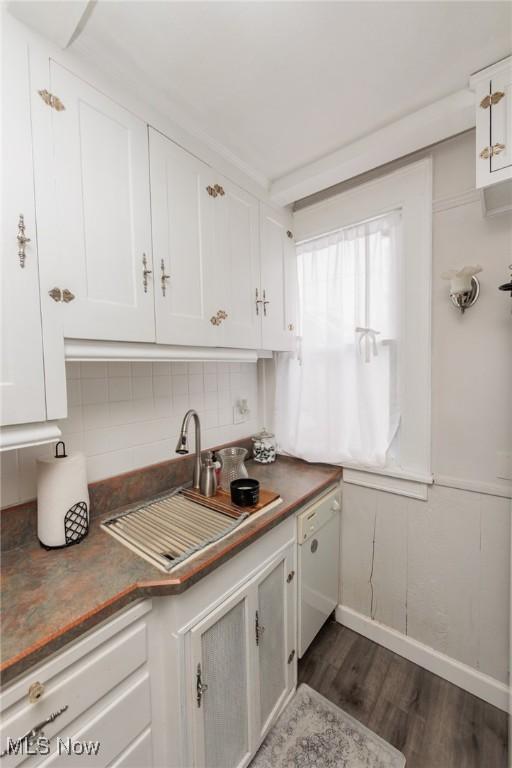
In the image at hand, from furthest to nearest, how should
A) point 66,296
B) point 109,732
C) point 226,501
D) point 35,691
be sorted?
point 226,501 → point 66,296 → point 109,732 → point 35,691

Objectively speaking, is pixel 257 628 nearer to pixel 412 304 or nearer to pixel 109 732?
pixel 109 732

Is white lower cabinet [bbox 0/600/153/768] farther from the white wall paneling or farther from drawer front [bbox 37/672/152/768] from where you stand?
the white wall paneling

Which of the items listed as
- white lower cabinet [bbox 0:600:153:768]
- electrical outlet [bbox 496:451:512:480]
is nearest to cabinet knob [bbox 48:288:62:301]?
white lower cabinet [bbox 0:600:153:768]

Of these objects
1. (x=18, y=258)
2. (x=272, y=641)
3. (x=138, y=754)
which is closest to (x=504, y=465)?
(x=272, y=641)

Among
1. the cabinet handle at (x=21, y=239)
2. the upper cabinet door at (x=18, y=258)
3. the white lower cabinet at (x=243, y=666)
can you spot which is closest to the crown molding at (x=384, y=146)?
the upper cabinet door at (x=18, y=258)

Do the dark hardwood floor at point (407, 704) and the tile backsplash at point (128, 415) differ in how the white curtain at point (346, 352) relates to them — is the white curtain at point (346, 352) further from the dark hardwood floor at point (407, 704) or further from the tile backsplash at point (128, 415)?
the dark hardwood floor at point (407, 704)

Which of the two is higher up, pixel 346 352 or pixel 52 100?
pixel 52 100

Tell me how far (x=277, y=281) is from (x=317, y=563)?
57.6 inches

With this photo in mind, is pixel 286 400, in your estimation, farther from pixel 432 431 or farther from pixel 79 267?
pixel 79 267

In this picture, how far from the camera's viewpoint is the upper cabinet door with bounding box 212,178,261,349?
132 centimetres

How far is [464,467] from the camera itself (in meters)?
1.35

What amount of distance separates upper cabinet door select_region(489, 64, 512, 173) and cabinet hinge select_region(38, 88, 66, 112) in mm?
1357

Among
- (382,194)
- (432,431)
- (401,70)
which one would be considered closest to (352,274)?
(382,194)

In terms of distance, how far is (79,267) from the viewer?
88 centimetres
